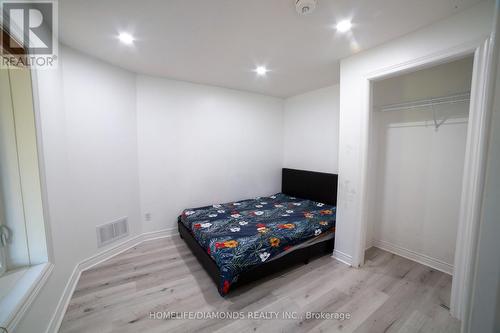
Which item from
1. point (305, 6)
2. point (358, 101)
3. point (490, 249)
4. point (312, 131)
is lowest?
point (490, 249)

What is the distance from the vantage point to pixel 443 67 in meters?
2.22

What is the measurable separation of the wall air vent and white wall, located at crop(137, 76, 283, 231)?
0.32 m

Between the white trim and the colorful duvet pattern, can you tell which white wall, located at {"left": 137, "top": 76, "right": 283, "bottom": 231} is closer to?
the colorful duvet pattern

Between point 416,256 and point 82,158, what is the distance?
14.1 feet

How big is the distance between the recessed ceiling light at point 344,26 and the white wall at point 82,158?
2.59 m

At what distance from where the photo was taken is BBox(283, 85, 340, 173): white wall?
338 cm

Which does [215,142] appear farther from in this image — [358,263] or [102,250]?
[358,263]

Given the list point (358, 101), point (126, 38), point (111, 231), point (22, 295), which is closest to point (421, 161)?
point (358, 101)

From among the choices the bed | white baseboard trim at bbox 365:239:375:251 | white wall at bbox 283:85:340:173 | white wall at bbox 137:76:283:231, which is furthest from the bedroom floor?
white wall at bbox 283:85:340:173

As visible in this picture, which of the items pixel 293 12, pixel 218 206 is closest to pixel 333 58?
pixel 293 12

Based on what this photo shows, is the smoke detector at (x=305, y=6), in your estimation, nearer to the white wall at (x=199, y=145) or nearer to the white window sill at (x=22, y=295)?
the white wall at (x=199, y=145)

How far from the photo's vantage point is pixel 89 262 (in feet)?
7.53

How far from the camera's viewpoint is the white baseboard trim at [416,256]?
7.36ft

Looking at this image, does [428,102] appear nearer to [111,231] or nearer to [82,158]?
[82,158]
